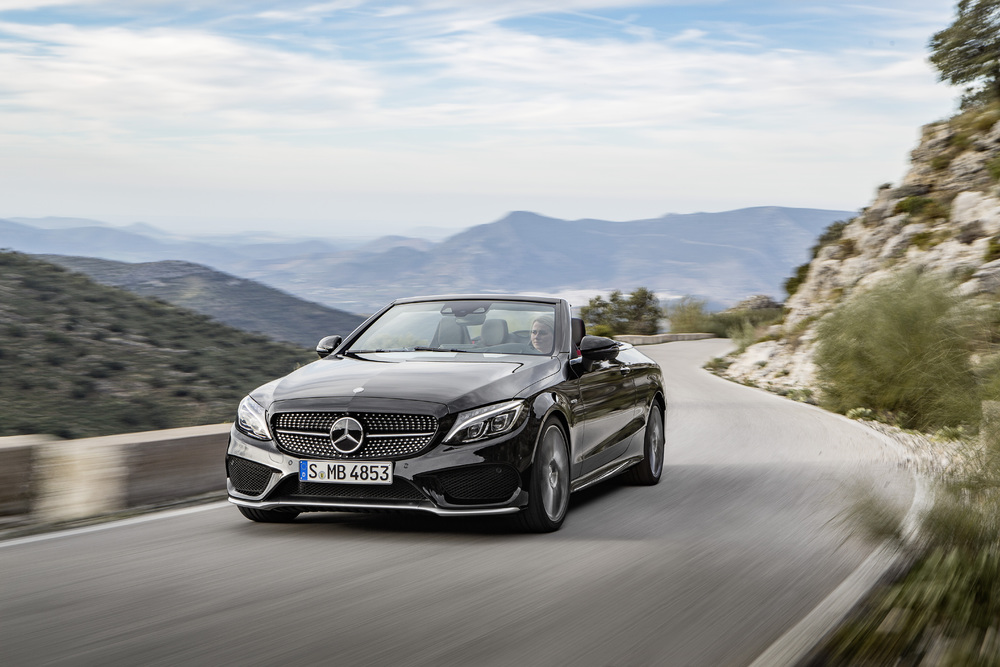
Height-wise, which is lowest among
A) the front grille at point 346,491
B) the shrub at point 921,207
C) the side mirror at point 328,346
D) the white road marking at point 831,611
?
the white road marking at point 831,611

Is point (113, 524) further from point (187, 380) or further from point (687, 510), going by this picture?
point (187, 380)

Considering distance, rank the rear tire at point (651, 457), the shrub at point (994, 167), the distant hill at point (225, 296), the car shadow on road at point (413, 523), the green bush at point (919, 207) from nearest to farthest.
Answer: the car shadow on road at point (413, 523)
the rear tire at point (651, 457)
the shrub at point (994, 167)
the green bush at point (919, 207)
the distant hill at point (225, 296)

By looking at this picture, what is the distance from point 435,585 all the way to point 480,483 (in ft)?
3.34

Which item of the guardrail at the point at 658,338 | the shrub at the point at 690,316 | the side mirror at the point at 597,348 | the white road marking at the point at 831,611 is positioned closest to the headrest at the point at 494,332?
the side mirror at the point at 597,348

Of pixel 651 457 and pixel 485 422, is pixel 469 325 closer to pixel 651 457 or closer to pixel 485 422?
pixel 485 422

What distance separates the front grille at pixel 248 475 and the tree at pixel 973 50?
126 feet

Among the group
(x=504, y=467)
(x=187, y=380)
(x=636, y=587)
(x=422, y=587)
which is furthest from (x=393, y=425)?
(x=187, y=380)

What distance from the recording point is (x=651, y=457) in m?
9.54

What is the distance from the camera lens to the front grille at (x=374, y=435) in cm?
625

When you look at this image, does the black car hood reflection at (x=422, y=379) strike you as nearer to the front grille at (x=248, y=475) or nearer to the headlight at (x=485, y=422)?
the headlight at (x=485, y=422)

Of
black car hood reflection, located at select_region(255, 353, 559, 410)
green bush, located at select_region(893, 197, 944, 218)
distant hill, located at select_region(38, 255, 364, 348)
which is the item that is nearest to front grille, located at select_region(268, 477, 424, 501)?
black car hood reflection, located at select_region(255, 353, 559, 410)

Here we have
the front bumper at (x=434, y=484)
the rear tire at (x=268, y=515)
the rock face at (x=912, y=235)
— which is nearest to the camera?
the front bumper at (x=434, y=484)

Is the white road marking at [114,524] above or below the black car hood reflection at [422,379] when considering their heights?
below

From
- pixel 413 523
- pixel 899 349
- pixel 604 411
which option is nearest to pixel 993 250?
pixel 899 349
